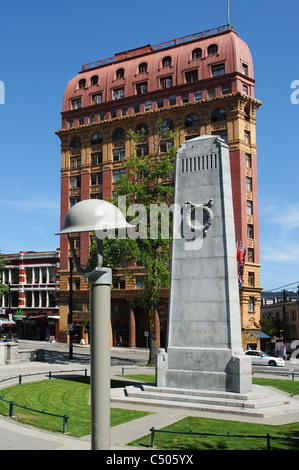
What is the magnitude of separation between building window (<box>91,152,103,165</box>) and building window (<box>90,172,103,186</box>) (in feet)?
5.26

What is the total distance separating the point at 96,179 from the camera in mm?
67188

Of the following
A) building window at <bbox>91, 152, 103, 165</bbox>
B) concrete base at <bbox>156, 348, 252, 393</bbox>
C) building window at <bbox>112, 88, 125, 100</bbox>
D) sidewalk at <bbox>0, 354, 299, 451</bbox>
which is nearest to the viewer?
sidewalk at <bbox>0, 354, 299, 451</bbox>

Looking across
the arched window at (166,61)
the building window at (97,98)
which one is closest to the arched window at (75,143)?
the building window at (97,98)

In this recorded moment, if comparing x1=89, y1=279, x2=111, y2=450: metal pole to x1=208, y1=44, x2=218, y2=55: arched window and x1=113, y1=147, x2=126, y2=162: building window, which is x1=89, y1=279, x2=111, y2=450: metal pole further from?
x1=113, y1=147, x2=126, y2=162: building window

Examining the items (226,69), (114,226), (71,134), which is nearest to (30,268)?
(71,134)

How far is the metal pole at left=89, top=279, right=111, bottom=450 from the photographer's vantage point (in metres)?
5.50

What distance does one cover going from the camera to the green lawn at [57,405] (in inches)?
627

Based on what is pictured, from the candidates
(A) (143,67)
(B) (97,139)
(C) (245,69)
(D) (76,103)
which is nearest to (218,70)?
(C) (245,69)

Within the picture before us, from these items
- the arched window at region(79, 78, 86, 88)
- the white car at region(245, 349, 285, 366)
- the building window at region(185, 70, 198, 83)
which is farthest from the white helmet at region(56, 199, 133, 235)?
the arched window at region(79, 78, 86, 88)

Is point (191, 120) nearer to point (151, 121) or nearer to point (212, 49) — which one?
point (151, 121)

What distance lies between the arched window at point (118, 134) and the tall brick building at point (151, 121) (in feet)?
0.43

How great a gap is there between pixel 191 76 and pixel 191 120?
18.9ft
